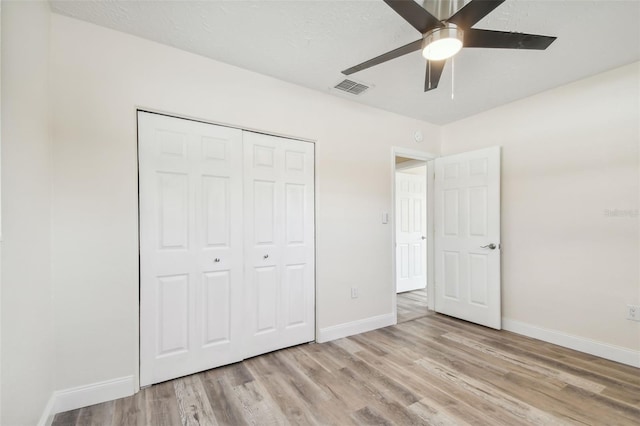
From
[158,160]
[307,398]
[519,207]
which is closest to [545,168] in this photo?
[519,207]

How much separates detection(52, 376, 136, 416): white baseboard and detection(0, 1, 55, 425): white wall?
10 cm

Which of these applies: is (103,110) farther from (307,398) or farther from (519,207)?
(519,207)

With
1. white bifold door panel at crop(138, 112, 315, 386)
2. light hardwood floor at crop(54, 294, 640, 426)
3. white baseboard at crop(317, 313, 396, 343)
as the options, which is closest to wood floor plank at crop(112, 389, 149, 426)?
light hardwood floor at crop(54, 294, 640, 426)

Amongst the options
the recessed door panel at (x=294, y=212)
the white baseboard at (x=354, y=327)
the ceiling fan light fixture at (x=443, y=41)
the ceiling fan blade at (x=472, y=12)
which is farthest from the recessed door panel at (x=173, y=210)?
the ceiling fan blade at (x=472, y=12)

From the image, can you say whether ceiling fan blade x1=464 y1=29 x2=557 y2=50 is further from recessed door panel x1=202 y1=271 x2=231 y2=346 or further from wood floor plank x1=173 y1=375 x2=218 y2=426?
wood floor plank x1=173 y1=375 x2=218 y2=426

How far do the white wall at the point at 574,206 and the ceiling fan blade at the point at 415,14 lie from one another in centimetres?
221

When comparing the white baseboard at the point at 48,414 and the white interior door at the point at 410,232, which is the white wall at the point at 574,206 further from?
the white baseboard at the point at 48,414

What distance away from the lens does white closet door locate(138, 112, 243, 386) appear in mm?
2127

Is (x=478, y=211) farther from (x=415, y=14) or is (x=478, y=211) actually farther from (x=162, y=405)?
(x=162, y=405)

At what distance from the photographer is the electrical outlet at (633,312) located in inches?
94.2

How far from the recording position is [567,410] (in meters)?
1.83

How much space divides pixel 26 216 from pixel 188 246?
0.96 m

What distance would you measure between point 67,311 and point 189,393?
3.23 feet

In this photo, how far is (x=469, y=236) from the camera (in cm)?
347
